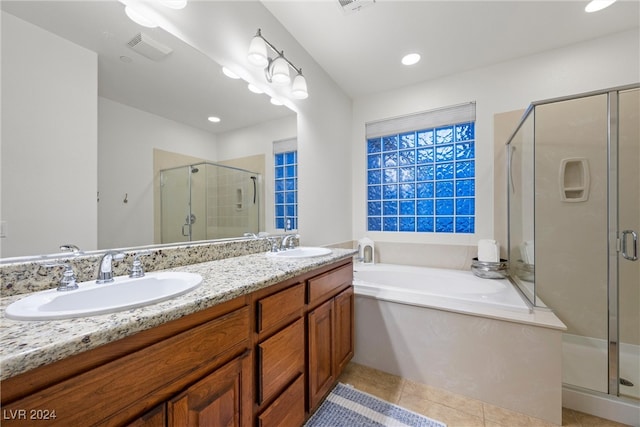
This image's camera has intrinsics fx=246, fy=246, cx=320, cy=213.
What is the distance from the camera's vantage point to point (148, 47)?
3.64 ft

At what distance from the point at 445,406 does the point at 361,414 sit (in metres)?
0.52

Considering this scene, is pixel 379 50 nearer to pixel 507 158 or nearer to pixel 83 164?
pixel 507 158

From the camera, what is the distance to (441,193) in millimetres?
2664

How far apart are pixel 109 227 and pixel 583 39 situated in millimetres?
3541

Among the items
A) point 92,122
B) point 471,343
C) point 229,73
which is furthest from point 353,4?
point 471,343

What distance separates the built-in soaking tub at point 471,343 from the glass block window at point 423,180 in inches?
33.5

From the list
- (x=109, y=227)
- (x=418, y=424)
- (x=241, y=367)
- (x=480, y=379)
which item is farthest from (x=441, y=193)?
(x=109, y=227)

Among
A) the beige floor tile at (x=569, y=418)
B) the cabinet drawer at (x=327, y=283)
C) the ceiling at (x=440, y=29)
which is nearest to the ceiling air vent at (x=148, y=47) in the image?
the ceiling at (x=440, y=29)

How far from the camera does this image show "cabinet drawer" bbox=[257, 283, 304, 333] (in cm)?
95

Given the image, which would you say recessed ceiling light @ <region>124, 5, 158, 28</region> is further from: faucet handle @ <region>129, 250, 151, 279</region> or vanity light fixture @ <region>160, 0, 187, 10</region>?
faucet handle @ <region>129, 250, 151, 279</region>

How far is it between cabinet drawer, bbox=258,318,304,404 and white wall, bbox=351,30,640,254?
6.46 feet

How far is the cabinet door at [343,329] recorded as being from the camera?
1514 millimetres

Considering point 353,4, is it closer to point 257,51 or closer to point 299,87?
point 299,87

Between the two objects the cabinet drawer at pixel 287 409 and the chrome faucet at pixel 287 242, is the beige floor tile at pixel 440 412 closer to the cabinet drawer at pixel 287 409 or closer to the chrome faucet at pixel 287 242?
the cabinet drawer at pixel 287 409
